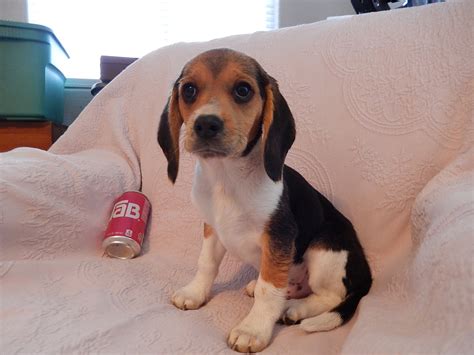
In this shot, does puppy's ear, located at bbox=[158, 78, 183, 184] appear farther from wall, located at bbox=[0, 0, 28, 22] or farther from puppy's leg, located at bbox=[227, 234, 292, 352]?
wall, located at bbox=[0, 0, 28, 22]

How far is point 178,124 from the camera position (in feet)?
4.38

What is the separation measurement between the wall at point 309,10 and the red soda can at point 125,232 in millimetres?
2030

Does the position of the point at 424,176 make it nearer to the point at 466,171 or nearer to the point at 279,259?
the point at 466,171

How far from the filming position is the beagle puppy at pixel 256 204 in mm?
1159

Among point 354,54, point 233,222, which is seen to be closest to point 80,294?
point 233,222

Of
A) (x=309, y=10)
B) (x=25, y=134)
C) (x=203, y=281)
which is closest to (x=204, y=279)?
(x=203, y=281)

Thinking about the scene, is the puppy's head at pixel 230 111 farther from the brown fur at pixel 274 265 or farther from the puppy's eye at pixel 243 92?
the brown fur at pixel 274 265

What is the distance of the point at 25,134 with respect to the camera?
265 centimetres

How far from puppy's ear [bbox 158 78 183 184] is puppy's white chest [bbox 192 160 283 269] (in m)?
0.10

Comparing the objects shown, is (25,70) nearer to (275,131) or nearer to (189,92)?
(189,92)

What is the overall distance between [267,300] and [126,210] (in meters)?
0.81

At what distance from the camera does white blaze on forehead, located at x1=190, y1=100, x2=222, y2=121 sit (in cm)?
111

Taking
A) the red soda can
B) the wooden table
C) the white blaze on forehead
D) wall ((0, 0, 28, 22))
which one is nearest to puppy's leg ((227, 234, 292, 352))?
the white blaze on forehead

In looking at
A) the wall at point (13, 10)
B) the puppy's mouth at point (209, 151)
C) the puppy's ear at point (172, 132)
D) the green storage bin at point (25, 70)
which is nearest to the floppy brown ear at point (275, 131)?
the puppy's mouth at point (209, 151)
